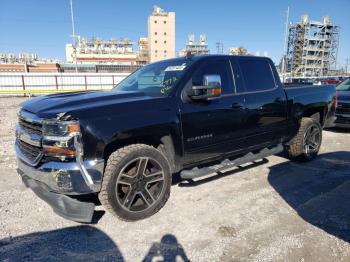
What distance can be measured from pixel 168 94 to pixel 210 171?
48.2 inches

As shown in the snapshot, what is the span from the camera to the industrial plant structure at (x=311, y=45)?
221ft

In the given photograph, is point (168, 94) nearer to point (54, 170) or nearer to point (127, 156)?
point (127, 156)

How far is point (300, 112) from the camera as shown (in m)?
5.41

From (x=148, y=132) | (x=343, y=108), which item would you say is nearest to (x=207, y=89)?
(x=148, y=132)

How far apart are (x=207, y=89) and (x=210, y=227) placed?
1670 millimetres

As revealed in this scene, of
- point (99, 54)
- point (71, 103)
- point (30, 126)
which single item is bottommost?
point (30, 126)

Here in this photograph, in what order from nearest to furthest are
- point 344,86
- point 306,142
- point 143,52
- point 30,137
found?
point 30,137 < point 306,142 < point 344,86 < point 143,52

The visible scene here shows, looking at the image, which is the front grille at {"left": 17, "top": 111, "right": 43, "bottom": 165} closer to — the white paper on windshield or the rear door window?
the white paper on windshield

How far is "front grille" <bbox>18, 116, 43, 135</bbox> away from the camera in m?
3.04

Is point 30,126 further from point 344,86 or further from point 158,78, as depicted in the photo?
point 344,86

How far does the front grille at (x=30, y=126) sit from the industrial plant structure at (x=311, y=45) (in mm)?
71618

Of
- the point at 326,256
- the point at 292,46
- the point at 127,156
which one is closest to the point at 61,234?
the point at 127,156

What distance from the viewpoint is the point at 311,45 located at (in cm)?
6906

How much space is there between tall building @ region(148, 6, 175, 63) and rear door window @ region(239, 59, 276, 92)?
97.9 metres
